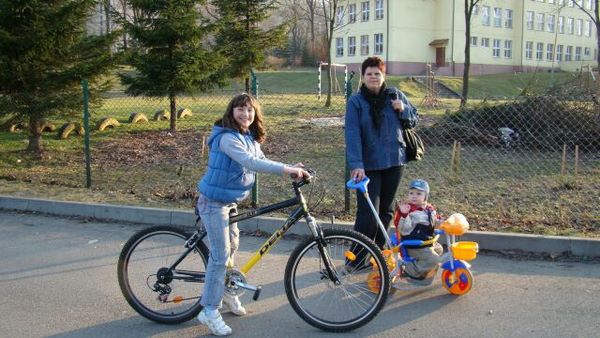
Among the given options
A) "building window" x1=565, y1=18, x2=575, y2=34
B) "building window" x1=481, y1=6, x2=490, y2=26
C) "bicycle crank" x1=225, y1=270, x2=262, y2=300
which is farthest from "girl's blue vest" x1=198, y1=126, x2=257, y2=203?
"building window" x1=565, y1=18, x2=575, y2=34

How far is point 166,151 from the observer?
12.5 metres

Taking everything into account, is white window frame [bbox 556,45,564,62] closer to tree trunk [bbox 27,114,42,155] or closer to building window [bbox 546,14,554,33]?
building window [bbox 546,14,554,33]

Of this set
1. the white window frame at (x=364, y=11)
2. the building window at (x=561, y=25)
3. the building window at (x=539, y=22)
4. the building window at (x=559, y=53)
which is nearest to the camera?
the white window frame at (x=364, y=11)

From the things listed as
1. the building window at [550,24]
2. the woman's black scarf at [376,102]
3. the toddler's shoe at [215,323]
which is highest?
the building window at [550,24]

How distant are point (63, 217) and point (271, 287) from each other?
13.0ft

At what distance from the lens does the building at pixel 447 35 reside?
154 ft

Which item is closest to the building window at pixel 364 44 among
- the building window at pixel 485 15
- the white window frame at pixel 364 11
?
the white window frame at pixel 364 11

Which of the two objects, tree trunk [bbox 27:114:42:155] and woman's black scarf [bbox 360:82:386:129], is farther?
tree trunk [bbox 27:114:42:155]

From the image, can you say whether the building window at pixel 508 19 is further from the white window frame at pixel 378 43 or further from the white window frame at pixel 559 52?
the white window frame at pixel 378 43

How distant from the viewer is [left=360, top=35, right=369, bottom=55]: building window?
4883cm

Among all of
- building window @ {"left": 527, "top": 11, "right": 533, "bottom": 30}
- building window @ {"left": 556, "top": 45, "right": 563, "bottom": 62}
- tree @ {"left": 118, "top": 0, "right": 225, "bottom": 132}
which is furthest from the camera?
→ building window @ {"left": 556, "top": 45, "right": 563, "bottom": 62}

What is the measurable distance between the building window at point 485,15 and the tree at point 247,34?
3548cm

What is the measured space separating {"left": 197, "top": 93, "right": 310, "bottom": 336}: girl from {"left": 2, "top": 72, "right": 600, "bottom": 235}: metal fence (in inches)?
128

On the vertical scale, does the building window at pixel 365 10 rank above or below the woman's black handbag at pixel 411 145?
above
